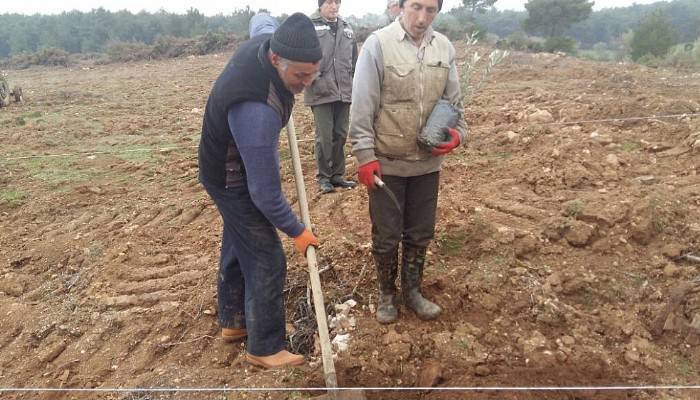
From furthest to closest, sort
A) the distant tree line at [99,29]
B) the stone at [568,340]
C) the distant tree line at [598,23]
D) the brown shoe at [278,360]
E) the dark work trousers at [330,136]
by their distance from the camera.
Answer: the distant tree line at [598,23], the distant tree line at [99,29], the dark work trousers at [330,136], the stone at [568,340], the brown shoe at [278,360]

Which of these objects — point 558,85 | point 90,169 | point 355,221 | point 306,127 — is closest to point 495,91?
point 558,85

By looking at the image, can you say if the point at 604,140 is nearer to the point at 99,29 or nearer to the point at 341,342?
the point at 341,342

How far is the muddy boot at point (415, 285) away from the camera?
3115 millimetres

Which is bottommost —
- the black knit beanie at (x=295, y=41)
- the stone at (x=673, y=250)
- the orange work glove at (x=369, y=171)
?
the stone at (x=673, y=250)

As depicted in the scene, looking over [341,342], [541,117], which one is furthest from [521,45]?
[341,342]

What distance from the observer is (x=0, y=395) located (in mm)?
2891

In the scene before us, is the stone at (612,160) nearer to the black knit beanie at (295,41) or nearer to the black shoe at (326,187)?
the black shoe at (326,187)

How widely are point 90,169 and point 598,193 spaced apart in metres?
5.72

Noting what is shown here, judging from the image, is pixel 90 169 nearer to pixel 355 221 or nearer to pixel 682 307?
pixel 355 221

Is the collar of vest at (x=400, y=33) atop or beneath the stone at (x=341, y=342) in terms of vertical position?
atop

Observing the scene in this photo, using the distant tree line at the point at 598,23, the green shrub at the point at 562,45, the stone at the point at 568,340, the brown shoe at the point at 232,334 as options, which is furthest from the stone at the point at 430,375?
the distant tree line at the point at 598,23

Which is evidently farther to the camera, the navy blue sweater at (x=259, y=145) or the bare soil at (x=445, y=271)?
the bare soil at (x=445, y=271)

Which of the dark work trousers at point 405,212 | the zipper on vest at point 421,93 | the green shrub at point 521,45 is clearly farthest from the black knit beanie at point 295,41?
the green shrub at point 521,45

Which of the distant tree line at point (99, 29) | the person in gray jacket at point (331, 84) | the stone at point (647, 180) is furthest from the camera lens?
the distant tree line at point (99, 29)
